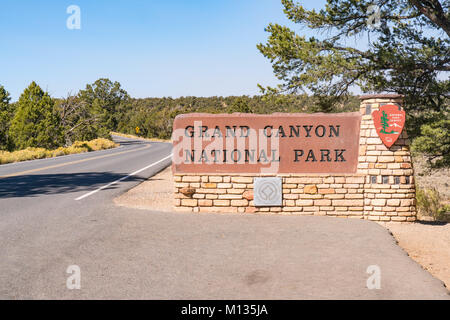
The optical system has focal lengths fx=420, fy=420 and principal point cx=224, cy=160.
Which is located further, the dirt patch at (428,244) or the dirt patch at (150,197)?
the dirt patch at (150,197)

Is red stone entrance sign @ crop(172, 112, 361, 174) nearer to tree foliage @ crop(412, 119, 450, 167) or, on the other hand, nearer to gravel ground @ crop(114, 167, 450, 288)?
gravel ground @ crop(114, 167, 450, 288)

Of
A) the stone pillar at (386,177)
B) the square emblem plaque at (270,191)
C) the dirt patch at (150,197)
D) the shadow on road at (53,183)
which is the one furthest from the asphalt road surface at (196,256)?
the shadow on road at (53,183)

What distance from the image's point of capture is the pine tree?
31.4m

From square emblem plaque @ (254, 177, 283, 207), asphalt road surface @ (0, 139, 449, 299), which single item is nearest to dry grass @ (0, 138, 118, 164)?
asphalt road surface @ (0, 139, 449, 299)

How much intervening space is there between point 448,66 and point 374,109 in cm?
694

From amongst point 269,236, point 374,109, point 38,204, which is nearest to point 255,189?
point 269,236

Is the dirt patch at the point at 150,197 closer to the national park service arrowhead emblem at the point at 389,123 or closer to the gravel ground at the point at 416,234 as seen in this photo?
the gravel ground at the point at 416,234

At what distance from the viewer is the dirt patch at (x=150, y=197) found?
9.43 metres

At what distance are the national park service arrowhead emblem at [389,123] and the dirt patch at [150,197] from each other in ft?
15.2

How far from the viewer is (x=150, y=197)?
1060 centimetres

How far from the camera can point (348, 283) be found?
4.66 m

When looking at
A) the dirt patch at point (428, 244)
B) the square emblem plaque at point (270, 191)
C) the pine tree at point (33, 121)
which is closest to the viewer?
the dirt patch at point (428, 244)

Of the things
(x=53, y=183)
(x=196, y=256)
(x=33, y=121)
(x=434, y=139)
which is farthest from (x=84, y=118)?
(x=196, y=256)

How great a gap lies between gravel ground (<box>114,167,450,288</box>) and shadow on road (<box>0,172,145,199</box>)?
1980 mm
